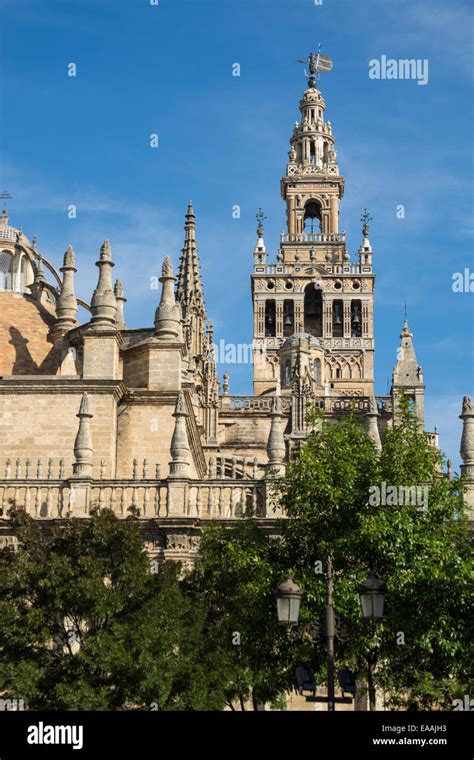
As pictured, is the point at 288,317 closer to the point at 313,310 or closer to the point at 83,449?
the point at 313,310

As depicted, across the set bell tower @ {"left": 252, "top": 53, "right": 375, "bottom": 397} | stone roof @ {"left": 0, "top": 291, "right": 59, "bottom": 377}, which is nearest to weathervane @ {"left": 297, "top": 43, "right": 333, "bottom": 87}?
bell tower @ {"left": 252, "top": 53, "right": 375, "bottom": 397}

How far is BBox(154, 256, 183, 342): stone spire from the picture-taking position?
137 ft

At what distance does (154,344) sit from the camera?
1622 inches

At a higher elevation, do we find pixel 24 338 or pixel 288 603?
pixel 24 338

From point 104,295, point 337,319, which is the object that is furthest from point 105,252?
point 337,319

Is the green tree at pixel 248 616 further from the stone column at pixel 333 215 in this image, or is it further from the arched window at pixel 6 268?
the stone column at pixel 333 215

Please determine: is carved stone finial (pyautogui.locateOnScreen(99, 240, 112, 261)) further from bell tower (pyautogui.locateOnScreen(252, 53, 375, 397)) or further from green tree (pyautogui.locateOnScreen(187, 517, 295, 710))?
bell tower (pyautogui.locateOnScreen(252, 53, 375, 397))

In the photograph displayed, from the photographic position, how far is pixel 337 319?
9806 cm

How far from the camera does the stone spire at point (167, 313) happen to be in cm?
4172

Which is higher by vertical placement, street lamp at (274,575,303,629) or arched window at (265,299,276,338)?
arched window at (265,299,276,338)

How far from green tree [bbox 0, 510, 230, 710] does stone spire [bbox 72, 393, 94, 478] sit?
14.6 feet

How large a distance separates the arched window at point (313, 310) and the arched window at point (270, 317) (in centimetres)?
216

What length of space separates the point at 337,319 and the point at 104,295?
58.6m

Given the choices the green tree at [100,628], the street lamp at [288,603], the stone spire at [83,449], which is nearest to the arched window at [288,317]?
the stone spire at [83,449]
